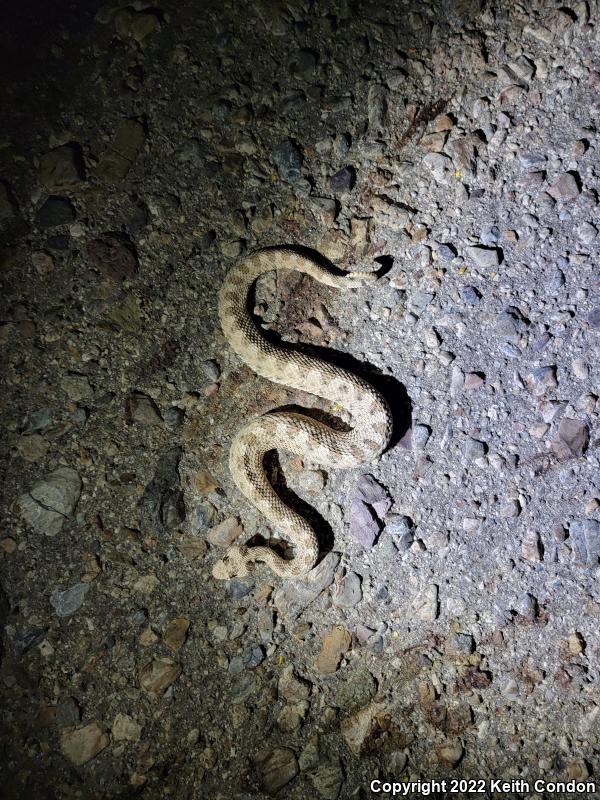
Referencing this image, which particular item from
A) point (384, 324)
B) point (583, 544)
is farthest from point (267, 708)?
point (384, 324)

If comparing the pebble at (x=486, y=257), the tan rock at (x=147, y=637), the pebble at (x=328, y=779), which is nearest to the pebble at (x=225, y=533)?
the tan rock at (x=147, y=637)

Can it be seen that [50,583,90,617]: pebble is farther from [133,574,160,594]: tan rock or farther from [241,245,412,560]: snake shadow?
[241,245,412,560]: snake shadow

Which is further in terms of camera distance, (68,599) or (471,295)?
(471,295)

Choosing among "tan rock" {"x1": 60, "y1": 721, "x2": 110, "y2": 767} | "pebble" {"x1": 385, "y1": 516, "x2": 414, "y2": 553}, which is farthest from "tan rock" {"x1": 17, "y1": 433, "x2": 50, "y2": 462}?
"pebble" {"x1": 385, "y1": 516, "x2": 414, "y2": 553}

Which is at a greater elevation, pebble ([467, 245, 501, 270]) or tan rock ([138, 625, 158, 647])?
pebble ([467, 245, 501, 270])

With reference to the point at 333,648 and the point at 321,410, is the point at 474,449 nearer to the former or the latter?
the point at 321,410

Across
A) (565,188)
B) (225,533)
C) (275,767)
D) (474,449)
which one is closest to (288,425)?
(225,533)

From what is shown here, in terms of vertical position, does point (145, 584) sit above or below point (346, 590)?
below
